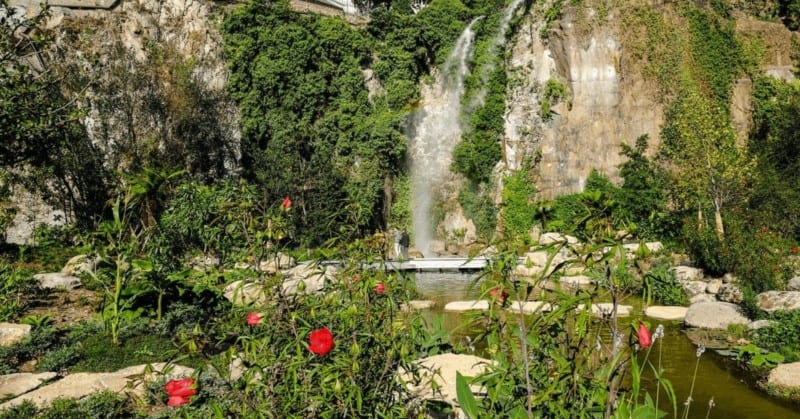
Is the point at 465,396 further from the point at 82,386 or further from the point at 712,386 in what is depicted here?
the point at 712,386

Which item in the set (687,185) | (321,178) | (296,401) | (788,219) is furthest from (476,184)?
(296,401)

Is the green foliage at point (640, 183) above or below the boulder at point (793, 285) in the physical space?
above

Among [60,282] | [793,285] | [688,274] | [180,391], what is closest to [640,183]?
[688,274]

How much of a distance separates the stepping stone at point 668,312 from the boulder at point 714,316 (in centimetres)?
58

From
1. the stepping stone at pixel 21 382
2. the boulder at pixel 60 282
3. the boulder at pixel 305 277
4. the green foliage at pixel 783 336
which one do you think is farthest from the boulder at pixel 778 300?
the boulder at pixel 60 282

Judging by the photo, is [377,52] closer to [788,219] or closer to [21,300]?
[788,219]

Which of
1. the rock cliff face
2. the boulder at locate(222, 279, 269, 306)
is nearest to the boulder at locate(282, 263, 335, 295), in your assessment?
the boulder at locate(222, 279, 269, 306)

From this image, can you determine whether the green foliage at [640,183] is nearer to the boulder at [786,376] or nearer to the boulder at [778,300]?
the boulder at [778,300]

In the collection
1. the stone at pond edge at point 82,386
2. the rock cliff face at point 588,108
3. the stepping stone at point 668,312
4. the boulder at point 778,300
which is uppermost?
the rock cliff face at point 588,108

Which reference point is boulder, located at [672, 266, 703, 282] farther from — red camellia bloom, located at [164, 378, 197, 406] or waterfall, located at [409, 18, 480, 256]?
red camellia bloom, located at [164, 378, 197, 406]

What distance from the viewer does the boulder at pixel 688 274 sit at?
12.6 meters

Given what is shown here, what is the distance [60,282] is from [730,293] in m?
13.0

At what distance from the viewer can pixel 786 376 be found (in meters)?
6.49

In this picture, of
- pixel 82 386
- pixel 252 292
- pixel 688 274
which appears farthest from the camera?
pixel 688 274
